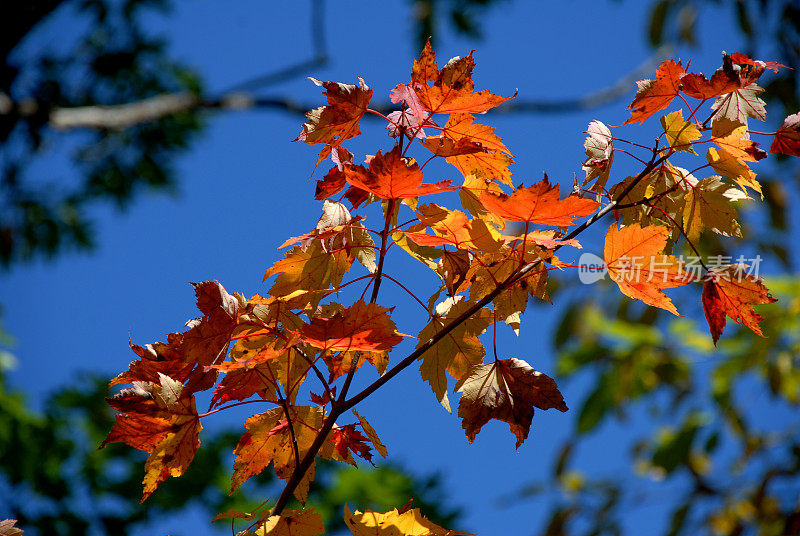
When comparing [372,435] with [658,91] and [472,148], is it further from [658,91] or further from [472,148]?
[658,91]

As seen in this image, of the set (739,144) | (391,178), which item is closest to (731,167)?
(739,144)

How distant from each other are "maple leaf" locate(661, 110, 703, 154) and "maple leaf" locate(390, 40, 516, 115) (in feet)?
0.71

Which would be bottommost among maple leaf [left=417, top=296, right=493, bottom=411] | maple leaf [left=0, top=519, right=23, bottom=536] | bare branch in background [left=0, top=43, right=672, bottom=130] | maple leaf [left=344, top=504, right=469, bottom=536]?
maple leaf [left=344, top=504, right=469, bottom=536]

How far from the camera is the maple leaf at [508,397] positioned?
600 millimetres

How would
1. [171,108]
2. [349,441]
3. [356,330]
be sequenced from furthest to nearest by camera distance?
[171,108] < [349,441] < [356,330]

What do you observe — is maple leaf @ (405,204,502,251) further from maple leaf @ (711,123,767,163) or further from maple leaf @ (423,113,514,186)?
maple leaf @ (711,123,767,163)

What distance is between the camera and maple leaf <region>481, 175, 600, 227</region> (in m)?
0.56

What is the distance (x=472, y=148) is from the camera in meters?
0.64

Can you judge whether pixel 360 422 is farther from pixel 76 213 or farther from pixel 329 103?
pixel 76 213

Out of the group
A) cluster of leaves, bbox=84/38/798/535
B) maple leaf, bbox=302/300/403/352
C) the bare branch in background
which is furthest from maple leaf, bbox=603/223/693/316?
the bare branch in background

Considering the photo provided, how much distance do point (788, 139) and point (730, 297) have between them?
183mm

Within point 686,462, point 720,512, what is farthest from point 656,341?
point 720,512

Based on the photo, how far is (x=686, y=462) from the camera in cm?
301

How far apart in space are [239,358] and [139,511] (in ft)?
12.0
